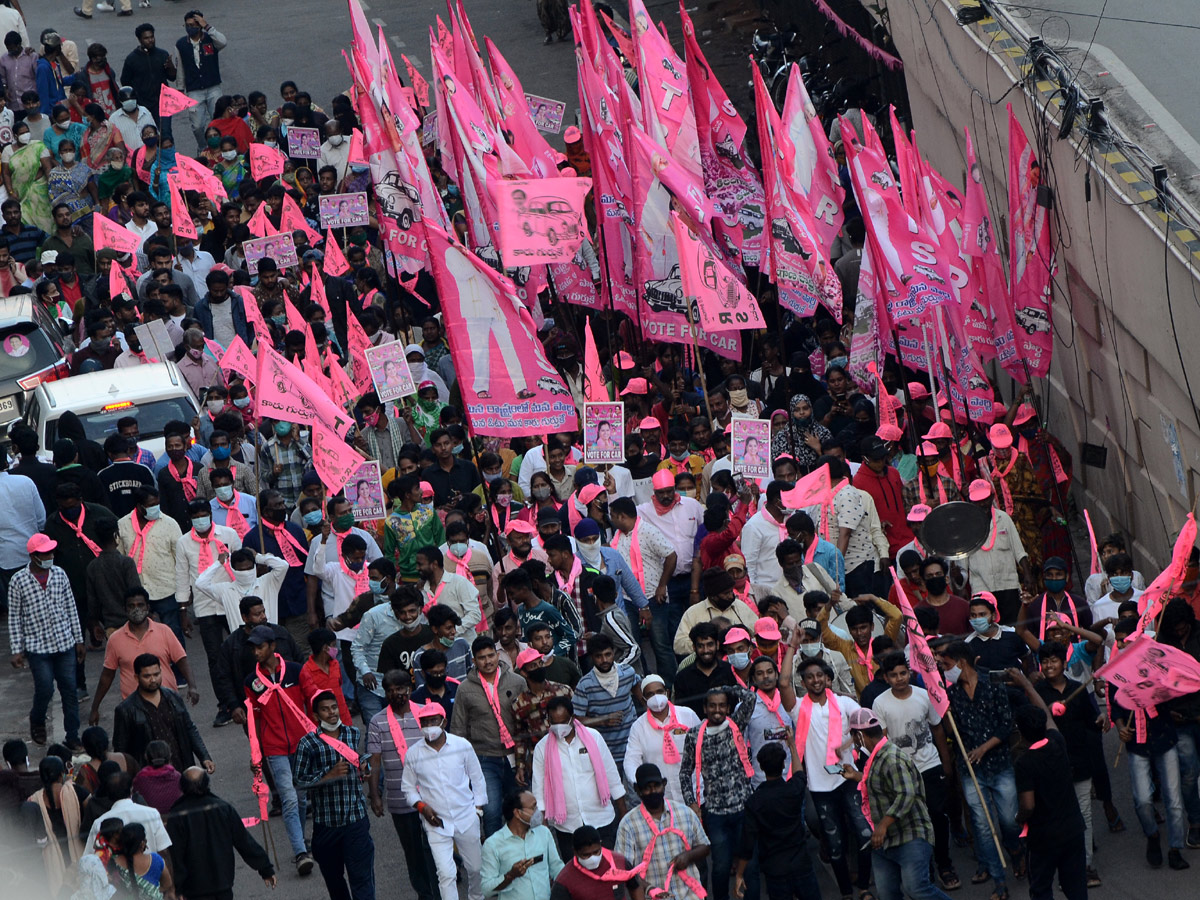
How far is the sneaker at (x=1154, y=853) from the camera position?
12.6m

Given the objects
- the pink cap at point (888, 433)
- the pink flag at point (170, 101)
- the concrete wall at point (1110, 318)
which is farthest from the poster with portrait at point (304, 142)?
the pink cap at point (888, 433)

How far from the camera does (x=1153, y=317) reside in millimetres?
15273

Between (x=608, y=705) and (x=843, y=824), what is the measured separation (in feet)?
4.93

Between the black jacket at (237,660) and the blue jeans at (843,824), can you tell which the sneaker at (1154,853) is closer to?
the blue jeans at (843,824)

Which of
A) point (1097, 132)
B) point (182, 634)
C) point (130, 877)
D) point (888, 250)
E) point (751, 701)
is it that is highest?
point (1097, 132)

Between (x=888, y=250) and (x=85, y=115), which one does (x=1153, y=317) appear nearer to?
(x=888, y=250)

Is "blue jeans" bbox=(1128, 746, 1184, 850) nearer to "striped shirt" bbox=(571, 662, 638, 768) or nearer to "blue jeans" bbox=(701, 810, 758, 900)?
"blue jeans" bbox=(701, 810, 758, 900)

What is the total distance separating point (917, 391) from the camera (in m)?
17.2

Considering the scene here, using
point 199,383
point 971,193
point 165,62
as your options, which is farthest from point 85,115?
point 971,193

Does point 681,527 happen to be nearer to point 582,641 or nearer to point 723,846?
point 582,641

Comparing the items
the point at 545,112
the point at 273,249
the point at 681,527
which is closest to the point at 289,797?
the point at 681,527

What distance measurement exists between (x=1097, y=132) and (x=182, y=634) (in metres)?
7.69

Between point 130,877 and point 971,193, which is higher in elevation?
point 971,193

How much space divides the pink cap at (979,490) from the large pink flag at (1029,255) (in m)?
1.91
